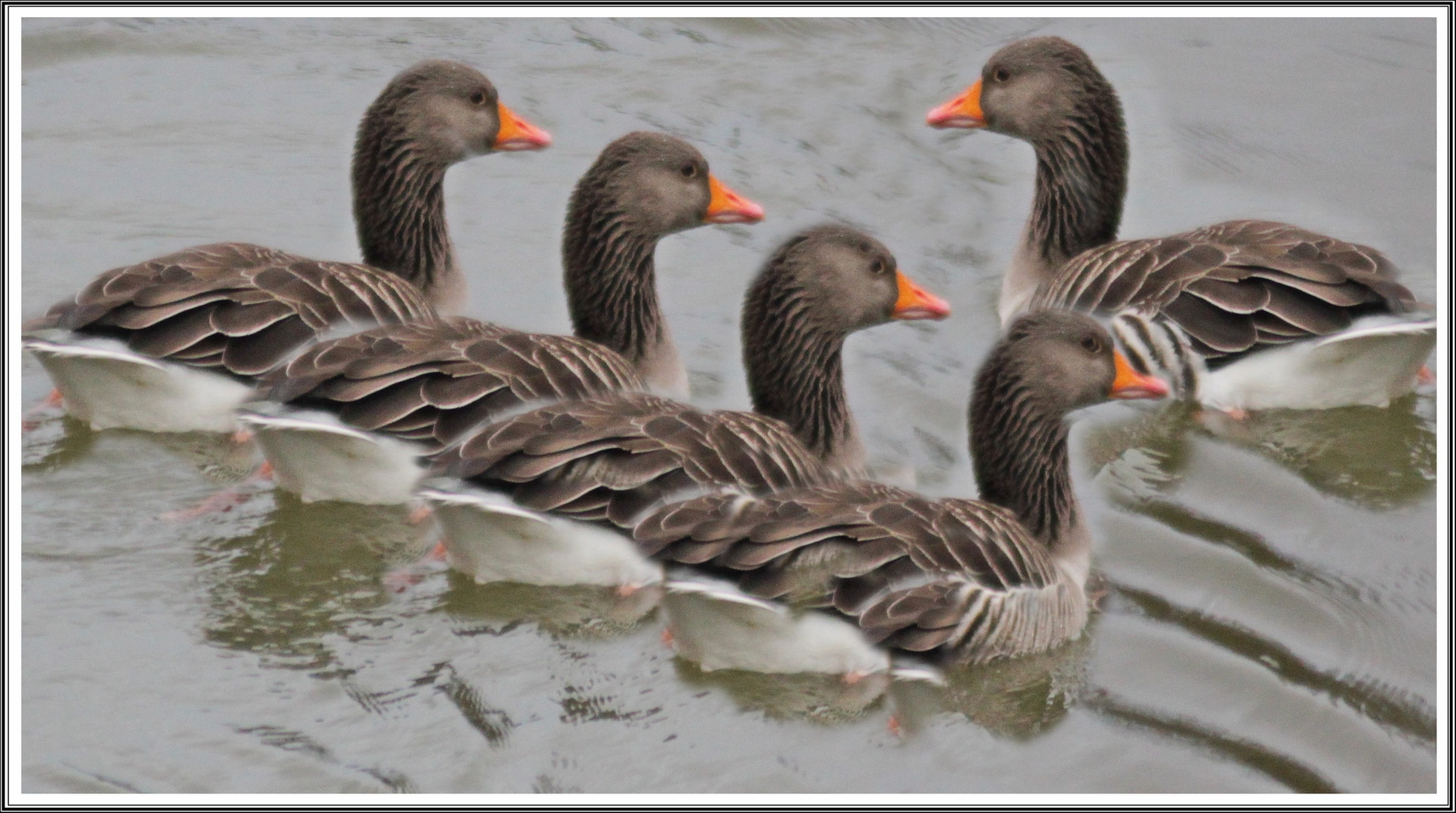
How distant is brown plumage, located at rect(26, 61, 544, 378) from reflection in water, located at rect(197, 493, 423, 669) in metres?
0.81

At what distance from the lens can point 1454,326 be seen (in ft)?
33.5

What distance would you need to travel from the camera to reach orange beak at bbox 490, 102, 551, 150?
10383 mm

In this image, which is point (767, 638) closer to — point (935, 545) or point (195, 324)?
point (935, 545)

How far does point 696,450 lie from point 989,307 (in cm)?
415

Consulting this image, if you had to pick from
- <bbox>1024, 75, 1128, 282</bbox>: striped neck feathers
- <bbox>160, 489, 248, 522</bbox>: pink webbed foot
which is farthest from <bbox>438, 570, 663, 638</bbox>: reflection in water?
<bbox>1024, 75, 1128, 282</bbox>: striped neck feathers

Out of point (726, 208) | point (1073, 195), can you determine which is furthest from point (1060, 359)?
point (1073, 195)

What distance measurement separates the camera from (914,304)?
351 inches

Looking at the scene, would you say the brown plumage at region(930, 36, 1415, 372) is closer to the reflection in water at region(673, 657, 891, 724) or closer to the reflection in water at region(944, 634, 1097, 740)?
the reflection in water at region(944, 634, 1097, 740)

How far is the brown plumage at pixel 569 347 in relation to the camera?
8.08 m

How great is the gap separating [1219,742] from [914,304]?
2.66 m

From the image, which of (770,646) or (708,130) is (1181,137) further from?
(770,646)

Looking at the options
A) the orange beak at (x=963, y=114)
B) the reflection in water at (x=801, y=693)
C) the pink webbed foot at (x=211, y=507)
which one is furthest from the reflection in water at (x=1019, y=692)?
the orange beak at (x=963, y=114)

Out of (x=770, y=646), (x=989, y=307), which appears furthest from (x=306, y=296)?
(x=989, y=307)

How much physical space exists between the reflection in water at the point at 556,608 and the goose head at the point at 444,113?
3.15 meters
